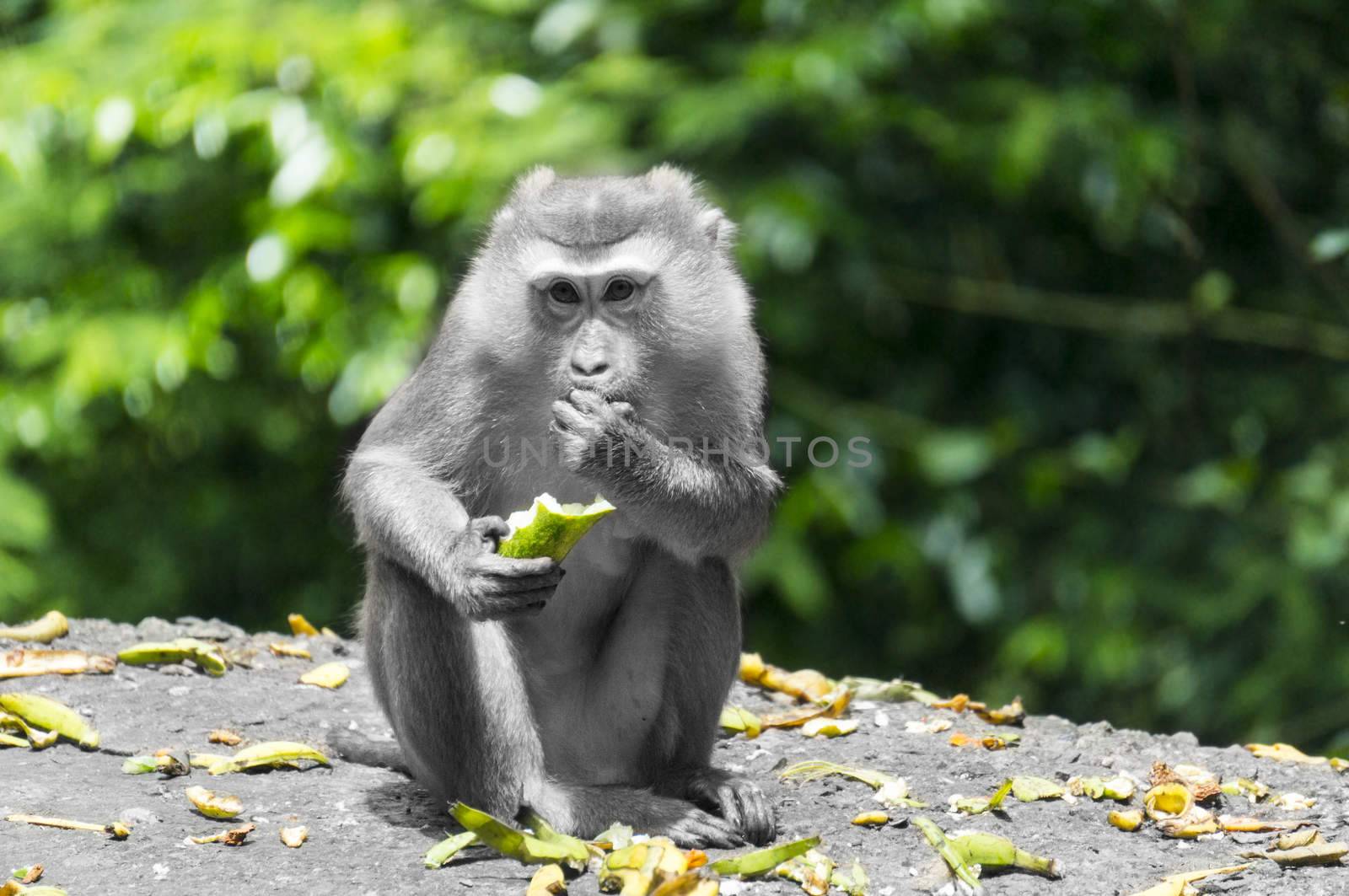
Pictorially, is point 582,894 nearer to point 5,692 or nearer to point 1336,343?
point 5,692

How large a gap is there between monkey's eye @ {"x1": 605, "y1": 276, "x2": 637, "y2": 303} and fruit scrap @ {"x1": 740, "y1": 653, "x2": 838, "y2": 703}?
1.98 metres

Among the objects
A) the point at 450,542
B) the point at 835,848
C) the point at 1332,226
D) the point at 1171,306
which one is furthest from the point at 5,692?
the point at 1332,226

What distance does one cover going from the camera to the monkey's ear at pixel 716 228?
16.9ft

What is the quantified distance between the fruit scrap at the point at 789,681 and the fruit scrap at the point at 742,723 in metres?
0.41

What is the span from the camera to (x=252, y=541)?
31.1 ft

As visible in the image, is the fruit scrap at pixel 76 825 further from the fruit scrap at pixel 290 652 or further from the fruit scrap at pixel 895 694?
the fruit scrap at pixel 895 694

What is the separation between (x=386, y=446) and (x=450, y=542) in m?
0.62

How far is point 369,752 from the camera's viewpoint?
5121mm

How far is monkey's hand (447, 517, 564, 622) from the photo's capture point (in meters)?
4.14

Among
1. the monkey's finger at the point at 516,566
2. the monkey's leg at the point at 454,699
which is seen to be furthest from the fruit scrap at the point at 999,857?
the monkey's finger at the point at 516,566

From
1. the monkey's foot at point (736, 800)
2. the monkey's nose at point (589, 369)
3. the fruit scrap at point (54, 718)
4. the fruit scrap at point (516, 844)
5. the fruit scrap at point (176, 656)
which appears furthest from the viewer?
the fruit scrap at point (176, 656)

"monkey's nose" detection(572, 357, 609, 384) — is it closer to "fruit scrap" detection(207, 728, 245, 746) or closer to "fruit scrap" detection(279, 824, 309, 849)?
"fruit scrap" detection(279, 824, 309, 849)

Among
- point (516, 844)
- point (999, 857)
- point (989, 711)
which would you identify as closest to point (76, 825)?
point (516, 844)

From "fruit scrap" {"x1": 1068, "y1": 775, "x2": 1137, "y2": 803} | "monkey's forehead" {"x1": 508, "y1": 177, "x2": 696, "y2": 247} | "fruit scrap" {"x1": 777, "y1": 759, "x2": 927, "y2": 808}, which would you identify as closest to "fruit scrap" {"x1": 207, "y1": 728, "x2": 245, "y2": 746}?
"fruit scrap" {"x1": 777, "y1": 759, "x2": 927, "y2": 808}
